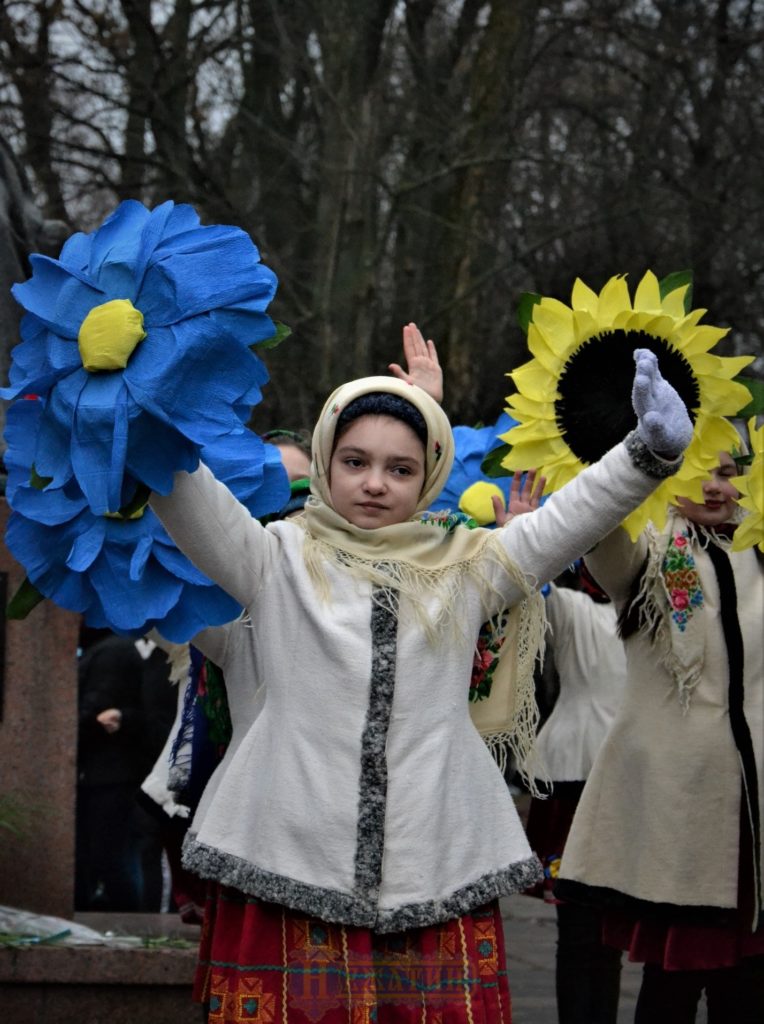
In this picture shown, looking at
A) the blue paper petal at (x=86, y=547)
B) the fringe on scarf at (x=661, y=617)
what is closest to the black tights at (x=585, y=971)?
the fringe on scarf at (x=661, y=617)

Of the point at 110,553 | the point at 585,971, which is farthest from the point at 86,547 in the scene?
the point at 585,971

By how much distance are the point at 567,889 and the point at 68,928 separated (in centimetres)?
174

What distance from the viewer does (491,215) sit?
A: 46.4ft

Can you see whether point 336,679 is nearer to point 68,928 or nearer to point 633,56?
point 68,928

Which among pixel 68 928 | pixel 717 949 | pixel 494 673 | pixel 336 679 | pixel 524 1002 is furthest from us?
Answer: pixel 524 1002

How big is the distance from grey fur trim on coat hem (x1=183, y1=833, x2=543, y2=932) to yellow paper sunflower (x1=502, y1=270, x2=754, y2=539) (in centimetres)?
95

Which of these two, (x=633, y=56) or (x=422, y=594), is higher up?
(x=633, y=56)

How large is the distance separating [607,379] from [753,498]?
0.75m

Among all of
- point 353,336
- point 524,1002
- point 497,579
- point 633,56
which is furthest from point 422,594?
point 633,56

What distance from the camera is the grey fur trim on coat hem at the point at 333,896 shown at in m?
3.44

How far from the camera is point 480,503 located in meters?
5.13

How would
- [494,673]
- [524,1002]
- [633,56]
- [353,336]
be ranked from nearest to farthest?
1. [494,673]
2. [524,1002]
3. [353,336]
4. [633,56]

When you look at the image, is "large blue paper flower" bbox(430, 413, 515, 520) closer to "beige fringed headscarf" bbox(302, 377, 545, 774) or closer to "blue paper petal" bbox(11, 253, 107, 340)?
"beige fringed headscarf" bbox(302, 377, 545, 774)

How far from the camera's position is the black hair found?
376 centimetres
